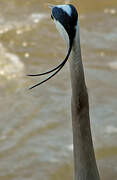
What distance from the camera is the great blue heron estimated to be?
63.4 inches

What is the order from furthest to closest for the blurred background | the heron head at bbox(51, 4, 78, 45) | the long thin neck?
1. the blurred background
2. the long thin neck
3. the heron head at bbox(51, 4, 78, 45)

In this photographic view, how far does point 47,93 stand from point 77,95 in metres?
1.68

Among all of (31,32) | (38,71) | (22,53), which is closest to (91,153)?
(38,71)

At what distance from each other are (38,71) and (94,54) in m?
0.50

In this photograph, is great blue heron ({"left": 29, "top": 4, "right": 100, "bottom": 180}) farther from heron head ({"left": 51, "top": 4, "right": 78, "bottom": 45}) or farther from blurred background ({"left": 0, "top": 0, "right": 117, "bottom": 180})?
blurred background ({"left": 0, "top": 0, "right": 117, "bottom": 180})

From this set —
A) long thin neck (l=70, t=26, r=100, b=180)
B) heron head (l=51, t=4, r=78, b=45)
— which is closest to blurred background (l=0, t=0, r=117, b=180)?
long thin neck (l=70, t=26, r=100, b=180)

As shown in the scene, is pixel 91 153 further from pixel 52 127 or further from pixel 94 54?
pixel 94 54

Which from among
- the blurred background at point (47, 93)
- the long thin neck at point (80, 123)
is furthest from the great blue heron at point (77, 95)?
the blurred background at point (47, 93)

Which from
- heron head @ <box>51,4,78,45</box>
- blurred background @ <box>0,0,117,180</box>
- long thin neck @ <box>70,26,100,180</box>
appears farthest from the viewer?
blurred background @ <box>0,0,117,180</box>

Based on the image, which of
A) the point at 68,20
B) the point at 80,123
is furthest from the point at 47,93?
the point at 68,20

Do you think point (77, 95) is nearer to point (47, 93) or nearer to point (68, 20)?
point (68, 20)

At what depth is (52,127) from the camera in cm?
320

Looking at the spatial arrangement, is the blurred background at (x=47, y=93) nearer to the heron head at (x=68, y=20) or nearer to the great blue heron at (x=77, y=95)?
the great blue heron at (x=77, y=95)

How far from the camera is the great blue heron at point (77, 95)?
5.28ft
